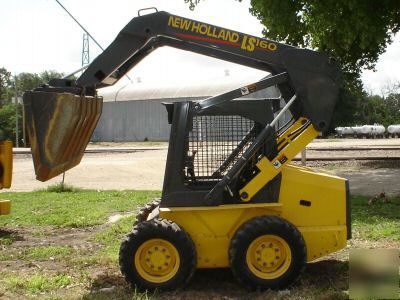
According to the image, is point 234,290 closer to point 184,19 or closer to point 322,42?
point 184,19

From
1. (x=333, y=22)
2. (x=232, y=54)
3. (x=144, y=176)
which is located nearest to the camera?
(x=232, y=54)

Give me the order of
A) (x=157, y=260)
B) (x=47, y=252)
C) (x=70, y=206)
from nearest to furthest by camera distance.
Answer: (x=157, y=260)
(x=47, y=252)
(x=70, y=206)

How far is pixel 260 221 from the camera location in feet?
19.0

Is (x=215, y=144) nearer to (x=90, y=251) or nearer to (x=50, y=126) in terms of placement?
(x=50, y=126)

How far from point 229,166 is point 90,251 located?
2.88 metres

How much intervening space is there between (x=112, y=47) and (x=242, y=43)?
4.69 feet

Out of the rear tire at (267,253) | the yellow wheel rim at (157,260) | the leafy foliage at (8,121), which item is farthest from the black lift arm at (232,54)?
the leafy foliage at (8,121)

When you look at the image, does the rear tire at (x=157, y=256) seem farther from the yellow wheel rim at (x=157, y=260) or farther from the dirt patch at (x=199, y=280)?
the dirt patch at (x=199, y=280)

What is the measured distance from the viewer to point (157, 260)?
581 cm

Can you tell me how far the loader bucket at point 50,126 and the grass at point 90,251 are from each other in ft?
4.62

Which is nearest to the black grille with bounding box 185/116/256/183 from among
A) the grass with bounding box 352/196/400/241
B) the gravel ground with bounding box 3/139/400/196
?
the grass with bounding box 352/196/400/241

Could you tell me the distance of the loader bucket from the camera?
18.5ft

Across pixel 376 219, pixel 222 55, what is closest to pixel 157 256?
Answer: pixel 222 55

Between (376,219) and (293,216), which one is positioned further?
(376,219)
